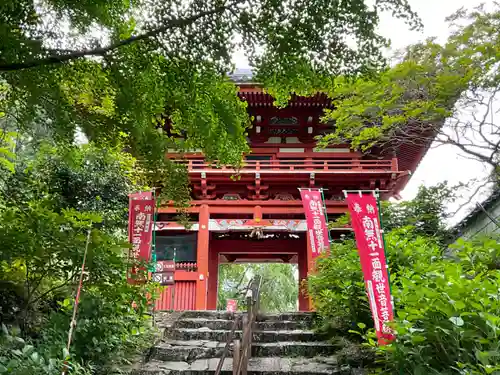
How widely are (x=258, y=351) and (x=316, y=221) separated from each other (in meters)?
4.17

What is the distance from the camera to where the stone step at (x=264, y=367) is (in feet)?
15.0

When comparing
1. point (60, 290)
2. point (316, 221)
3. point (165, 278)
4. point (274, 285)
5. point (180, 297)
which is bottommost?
point (60, 290)

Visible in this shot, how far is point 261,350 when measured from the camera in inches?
211

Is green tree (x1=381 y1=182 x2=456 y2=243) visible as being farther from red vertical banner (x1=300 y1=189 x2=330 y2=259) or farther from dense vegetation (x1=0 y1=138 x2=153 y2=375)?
dense vegetation (x1=0 y1=138 x2=153 y2=375)

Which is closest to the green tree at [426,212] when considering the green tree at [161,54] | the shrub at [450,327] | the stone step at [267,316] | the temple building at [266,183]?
the temple building at [266,183]

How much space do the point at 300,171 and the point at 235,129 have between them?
7.32 metres

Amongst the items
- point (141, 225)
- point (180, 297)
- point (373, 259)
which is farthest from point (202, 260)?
point (373, 259)

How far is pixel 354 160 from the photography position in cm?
1096

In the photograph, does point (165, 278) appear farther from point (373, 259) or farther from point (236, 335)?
point (373, 259)

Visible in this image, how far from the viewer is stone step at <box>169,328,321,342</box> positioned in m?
5.76

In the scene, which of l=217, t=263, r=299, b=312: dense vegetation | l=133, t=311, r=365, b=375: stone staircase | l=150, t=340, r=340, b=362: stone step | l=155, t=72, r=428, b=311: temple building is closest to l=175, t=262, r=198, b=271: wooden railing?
l=155, t=72, r=428, b=311: temple building

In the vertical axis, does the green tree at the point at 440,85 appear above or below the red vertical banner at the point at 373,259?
above

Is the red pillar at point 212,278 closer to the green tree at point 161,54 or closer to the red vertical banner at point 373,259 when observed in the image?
the red vertical banner at point 373,259

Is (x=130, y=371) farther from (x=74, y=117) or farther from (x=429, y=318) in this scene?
(x=429, y=318)
